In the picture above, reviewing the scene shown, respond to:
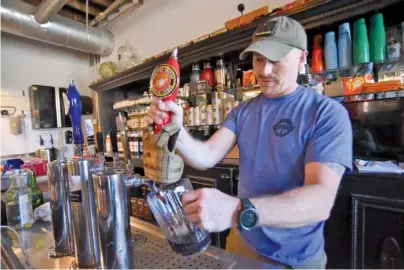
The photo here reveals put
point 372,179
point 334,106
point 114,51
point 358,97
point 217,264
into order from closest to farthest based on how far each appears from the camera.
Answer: point 217,264, point 334,106, point 372,179, point 358,97, point 114,51

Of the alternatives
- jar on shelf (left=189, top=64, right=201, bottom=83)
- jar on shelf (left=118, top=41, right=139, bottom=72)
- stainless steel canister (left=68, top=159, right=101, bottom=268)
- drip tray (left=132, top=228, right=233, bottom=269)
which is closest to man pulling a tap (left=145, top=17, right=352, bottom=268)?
drip tray (left=132, top=228, right=233, bottom=269)

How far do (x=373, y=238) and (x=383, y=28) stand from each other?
1069 millimetres

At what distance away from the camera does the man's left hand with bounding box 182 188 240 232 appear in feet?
1.32

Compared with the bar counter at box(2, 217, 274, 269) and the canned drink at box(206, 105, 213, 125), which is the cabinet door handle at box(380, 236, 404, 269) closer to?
the bar counter at box(2, 217, 274, 269)

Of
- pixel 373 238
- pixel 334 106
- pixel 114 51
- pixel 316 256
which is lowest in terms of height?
pixel 373 238

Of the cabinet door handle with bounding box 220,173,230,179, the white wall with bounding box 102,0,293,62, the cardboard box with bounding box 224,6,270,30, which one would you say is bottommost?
the cabinet door handle with bounding box 220,173,230,179

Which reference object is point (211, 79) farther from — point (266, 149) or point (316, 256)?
point (316, 256)

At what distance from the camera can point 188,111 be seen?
2.03 metres

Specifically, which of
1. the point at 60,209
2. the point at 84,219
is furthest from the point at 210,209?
the point at 60,209

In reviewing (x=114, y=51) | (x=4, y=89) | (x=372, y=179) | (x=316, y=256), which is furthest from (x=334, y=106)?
(x=4, y=89)

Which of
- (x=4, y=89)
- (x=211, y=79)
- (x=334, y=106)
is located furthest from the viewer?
(x=4, y=89)

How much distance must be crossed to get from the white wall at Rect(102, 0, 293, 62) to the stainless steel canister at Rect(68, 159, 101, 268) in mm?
1877

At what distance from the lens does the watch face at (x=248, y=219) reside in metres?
0.43

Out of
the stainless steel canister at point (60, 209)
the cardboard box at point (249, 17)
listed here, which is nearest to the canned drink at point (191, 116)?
the cardboard box at point (249, 17)
